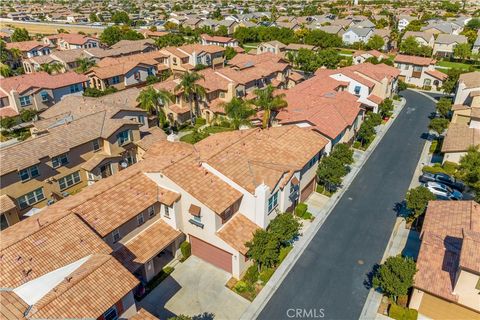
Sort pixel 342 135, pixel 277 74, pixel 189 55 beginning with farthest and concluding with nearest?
pixel 189 55, pixel 277 74, pixel 342 135

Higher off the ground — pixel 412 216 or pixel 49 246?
pixel 49 246

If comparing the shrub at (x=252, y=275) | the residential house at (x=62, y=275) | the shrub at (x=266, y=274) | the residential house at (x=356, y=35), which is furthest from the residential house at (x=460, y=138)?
the residential house at (x=356, y=35)

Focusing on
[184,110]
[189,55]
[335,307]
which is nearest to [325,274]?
[335,307]

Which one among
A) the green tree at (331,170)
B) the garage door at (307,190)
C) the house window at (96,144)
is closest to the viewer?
the green tree at (331,170)

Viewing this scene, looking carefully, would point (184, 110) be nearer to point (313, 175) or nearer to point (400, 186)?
point (313, 175)

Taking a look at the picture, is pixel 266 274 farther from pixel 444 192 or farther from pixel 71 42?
pixel 71 42

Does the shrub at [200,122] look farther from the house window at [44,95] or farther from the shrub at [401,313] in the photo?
the shrub at [401,313]
